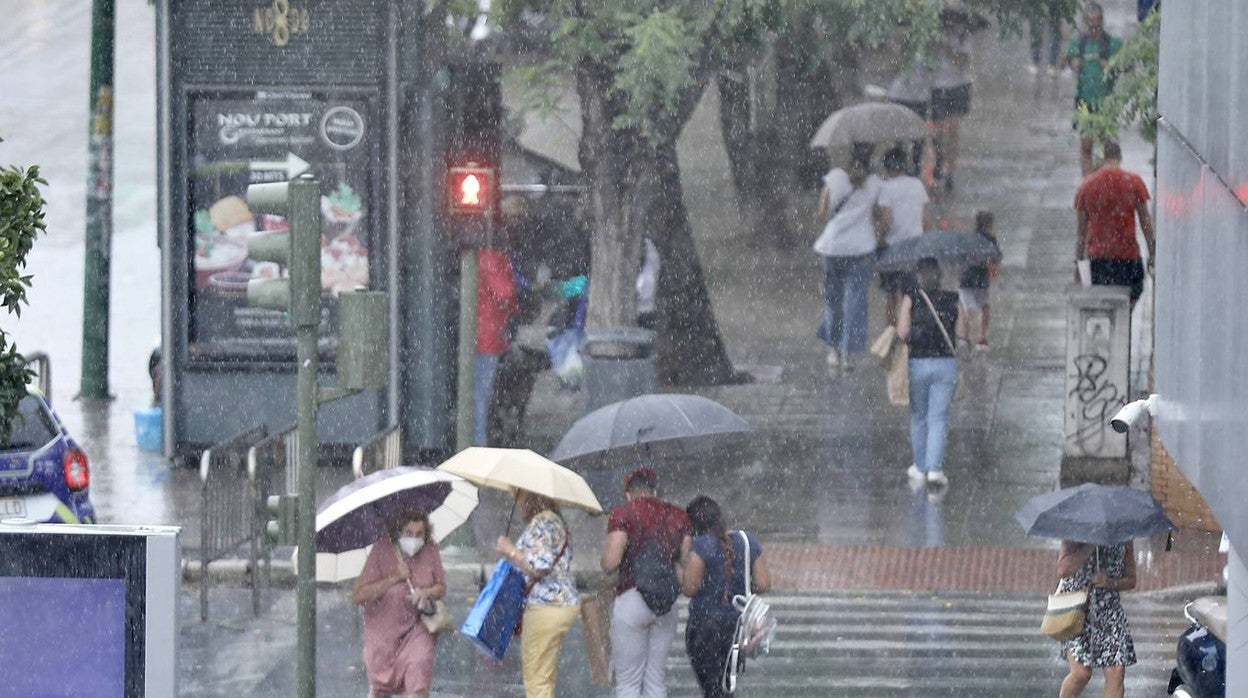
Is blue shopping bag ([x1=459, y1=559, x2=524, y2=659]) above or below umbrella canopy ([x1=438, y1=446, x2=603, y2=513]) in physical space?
below

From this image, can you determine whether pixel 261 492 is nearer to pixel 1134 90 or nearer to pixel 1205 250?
pixel 1134 90

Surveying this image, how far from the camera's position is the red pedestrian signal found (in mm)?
14500

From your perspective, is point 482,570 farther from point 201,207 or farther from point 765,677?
point 201,207

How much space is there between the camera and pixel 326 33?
17422mm

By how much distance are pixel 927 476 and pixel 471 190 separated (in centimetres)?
424

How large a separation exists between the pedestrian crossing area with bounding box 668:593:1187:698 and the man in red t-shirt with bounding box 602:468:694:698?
0.99 metres

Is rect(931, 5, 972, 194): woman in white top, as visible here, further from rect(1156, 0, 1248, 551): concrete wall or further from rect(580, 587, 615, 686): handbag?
rect(1156, 0, 1248, 551): concrete wall

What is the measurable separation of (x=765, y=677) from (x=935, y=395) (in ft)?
14.7

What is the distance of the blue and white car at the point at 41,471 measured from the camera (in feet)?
43.9

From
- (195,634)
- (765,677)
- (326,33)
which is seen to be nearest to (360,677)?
(195,634)

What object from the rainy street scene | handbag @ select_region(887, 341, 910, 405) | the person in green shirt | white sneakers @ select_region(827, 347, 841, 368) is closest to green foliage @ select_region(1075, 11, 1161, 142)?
the rainy street scene

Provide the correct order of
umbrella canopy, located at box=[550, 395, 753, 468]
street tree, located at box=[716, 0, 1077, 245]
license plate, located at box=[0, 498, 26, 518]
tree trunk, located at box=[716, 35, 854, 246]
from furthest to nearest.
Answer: tree trunk, located at box=[716, 35, 854, 246], street tree, located at box=[716, 0, 1077, 245], license plate, located at box=[0, 498, 26, 518], umbrella canopy, located at box=[550, 395, 753, 468]

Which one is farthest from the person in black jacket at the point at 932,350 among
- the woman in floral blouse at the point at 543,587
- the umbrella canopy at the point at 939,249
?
the woman in floral blouse at the point at 543,587

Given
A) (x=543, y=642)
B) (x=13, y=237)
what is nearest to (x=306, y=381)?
(x=543, y=642)
